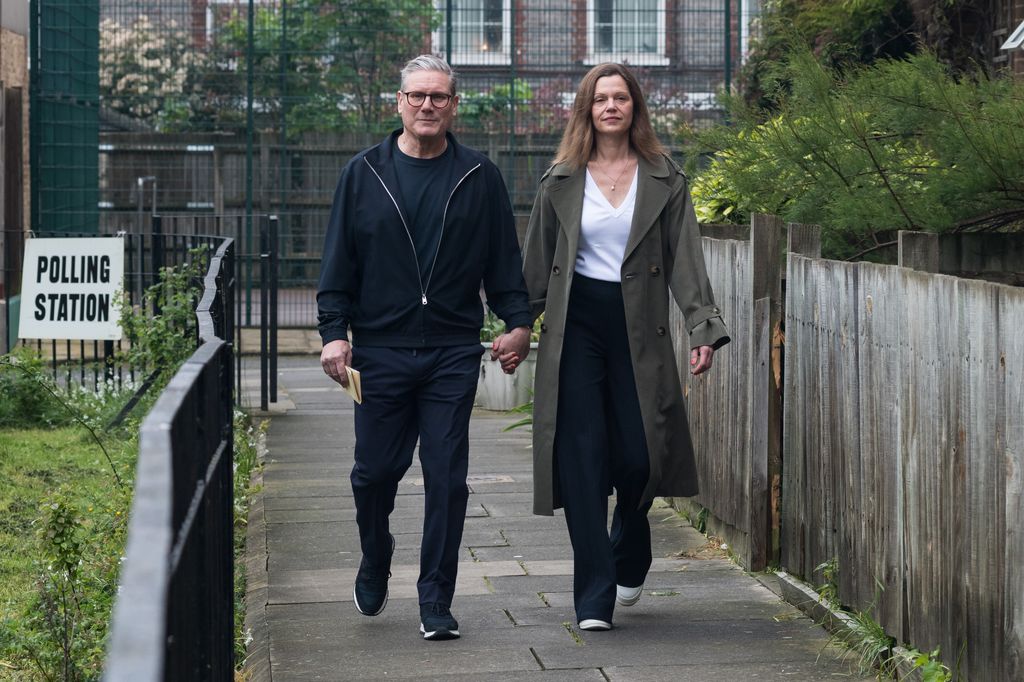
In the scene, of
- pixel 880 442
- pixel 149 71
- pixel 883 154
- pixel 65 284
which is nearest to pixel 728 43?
pixel 149 71

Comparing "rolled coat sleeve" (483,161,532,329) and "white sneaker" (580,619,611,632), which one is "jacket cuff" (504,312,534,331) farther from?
"white sneaker" (580,619,611,632)

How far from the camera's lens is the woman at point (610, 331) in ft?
16.8

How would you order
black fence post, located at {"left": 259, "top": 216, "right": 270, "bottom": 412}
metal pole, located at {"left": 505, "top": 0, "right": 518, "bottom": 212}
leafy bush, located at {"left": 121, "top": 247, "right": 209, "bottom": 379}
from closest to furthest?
leafy bush, located at {"left": 121, "top": 247, "right": 209, "bottom": 379}, black fence post, located at {"left": 259, "top": 216, "right": 270, "bottom": 412}, metal pole, located at {"left": 505, "top": 0, "right": 518, "bottom": 212}

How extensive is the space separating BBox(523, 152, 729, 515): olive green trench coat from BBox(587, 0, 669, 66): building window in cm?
1224

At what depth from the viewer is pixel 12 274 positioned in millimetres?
14008

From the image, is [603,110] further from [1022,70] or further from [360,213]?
[1022,70]

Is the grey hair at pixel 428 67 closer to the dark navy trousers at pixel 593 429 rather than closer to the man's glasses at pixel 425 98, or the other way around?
the man's glasses at pixel 425 98

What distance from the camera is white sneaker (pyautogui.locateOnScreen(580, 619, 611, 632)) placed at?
5.09 metres

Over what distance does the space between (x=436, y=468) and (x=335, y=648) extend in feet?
2.19

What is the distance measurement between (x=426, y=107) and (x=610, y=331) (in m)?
0.97

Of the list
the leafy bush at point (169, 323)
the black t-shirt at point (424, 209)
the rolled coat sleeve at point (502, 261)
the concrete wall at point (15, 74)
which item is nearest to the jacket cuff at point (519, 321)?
the rolled coat sleeve at point (502, 261)

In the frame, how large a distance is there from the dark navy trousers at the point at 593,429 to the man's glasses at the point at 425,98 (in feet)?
2.44

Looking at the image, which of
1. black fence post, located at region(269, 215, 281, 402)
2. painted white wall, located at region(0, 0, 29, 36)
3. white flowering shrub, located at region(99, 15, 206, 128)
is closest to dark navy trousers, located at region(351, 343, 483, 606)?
black fence post, located at region(269, 215, 281, 402)

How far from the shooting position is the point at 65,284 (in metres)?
10.6
